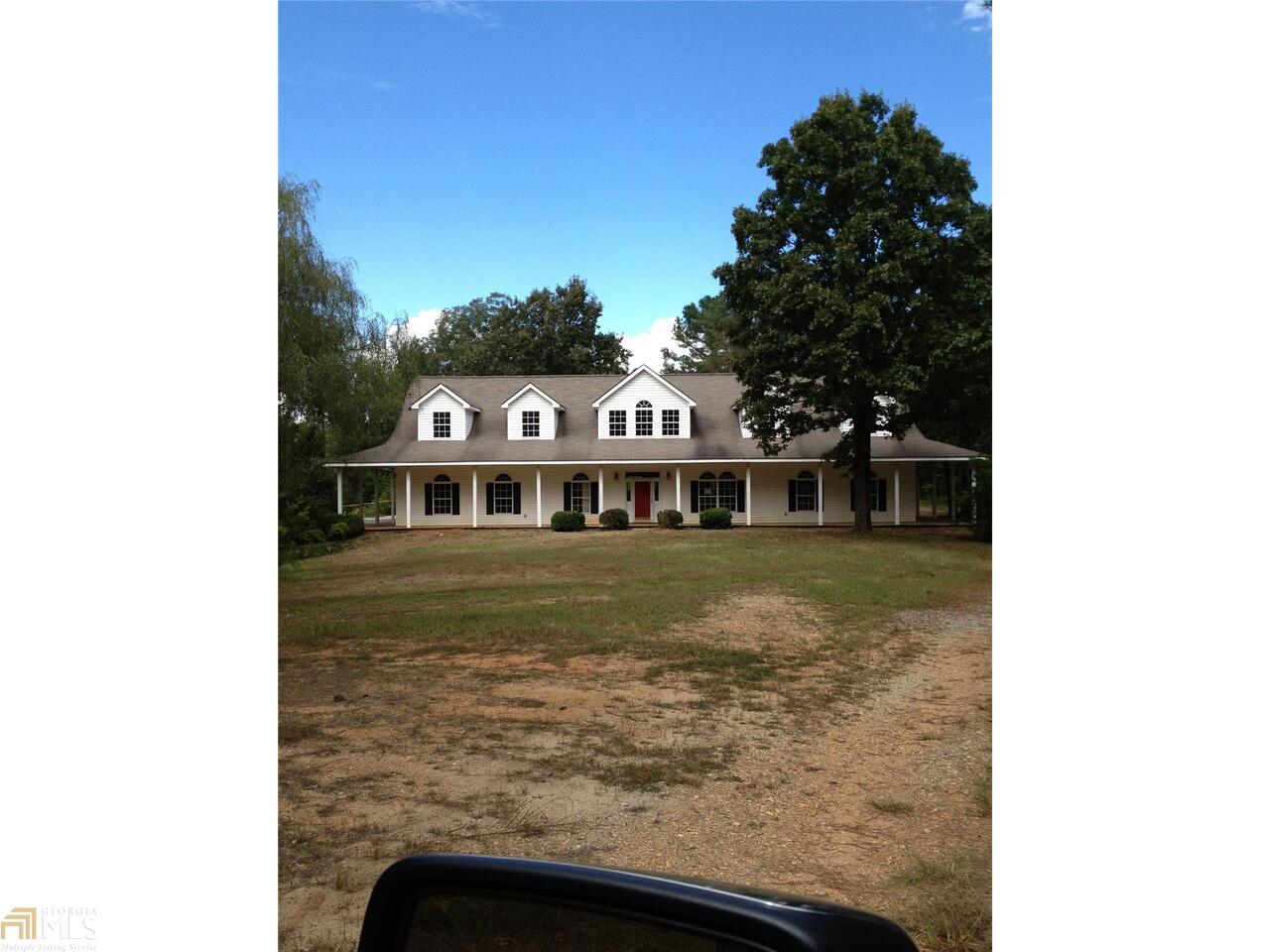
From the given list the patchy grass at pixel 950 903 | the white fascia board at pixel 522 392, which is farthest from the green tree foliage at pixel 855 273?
the patchy grass at pixel 950 903

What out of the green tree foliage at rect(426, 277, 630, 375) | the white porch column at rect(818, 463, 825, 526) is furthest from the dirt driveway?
the green tree foliage at rect(426, 277, 630, 375)

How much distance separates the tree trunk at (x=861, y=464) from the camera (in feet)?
60.0

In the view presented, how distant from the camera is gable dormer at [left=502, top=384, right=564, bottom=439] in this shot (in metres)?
22.8

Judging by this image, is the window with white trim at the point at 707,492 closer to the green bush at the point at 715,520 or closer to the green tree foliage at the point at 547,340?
the green bush at the point at 715,520

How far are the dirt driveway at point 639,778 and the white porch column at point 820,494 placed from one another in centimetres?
1403

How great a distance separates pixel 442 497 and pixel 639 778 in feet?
62.8

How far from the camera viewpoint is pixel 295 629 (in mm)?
8945

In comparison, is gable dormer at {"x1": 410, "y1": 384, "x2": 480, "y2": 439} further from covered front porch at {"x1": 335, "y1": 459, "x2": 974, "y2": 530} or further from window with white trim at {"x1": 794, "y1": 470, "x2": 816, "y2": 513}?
window with white trim at {"x1": 794, "y1": 470, "x2": 816, "y2": 513}

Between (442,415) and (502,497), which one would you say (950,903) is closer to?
(502,497)

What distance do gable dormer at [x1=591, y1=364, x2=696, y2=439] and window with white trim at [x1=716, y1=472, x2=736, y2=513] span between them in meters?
1.58
